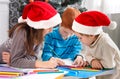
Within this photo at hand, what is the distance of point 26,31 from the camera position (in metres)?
1.31

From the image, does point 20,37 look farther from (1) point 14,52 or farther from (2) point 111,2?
(2) point 111,2

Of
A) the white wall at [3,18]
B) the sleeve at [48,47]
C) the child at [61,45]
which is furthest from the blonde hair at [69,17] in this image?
the white wall at [3,18]

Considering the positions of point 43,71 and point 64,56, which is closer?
point 43,71

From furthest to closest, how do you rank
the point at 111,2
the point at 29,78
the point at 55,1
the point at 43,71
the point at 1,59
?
the point at 111,2 < the point at 55,1 < the point at 1,59 < the point at 43,71 < the point at 29,78

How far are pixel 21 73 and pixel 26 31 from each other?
0.30m

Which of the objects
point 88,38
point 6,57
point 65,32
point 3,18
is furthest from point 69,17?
point 3,18

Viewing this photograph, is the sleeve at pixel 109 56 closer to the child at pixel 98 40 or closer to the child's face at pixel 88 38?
the child at pixel 98 40

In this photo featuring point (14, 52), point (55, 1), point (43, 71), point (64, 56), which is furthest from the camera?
point (55, 1)

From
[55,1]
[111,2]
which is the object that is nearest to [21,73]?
[55,1]

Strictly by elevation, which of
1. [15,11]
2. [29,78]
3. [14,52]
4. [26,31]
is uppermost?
[15,11]

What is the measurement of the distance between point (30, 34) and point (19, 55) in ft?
0.44

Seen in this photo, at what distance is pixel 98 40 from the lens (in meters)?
1.38

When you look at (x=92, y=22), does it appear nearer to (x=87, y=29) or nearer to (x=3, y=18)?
(x=87, y=29)

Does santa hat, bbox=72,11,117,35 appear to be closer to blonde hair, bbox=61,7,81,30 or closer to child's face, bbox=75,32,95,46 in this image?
child's face, bbox=75,32,95,46
